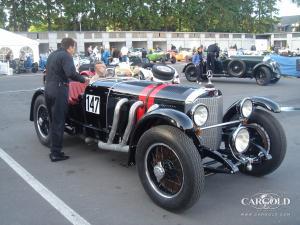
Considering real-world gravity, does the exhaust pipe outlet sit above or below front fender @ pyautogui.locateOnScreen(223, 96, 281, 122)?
below

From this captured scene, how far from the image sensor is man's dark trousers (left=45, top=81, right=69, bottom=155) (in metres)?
5.16

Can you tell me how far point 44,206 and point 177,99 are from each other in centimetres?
179

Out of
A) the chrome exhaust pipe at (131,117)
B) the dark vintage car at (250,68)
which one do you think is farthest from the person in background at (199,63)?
the chrome exhaust pipe at (131,117)

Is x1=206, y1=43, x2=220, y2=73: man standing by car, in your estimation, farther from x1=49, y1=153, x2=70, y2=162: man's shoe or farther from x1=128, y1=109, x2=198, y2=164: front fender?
x1=128, y1=109, x2=198, y2=164: front fender

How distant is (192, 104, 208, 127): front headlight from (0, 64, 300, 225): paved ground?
81cm

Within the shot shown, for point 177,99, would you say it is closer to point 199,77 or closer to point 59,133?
point 59,133

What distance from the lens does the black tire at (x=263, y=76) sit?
1423 cm

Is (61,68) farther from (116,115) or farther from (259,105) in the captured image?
(259,105)

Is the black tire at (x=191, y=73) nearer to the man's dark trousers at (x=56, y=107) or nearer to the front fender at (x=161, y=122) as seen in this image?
the man's dark trousers at (x=56, y=107)

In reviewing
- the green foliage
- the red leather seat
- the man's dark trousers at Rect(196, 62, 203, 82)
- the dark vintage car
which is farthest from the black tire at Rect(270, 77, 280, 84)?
the green foliage

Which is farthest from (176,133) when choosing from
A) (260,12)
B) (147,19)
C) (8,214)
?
(260,12)

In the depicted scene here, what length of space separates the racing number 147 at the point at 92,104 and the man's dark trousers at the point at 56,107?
0.29m

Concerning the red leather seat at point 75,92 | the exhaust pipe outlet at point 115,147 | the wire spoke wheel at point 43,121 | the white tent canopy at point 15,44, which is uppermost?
the white tent canopy at point 15,44

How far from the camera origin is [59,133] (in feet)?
17.4
